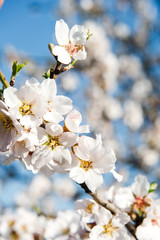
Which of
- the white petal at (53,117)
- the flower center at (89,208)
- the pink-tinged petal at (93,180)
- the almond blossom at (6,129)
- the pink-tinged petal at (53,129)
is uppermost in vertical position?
the almond blossom at (6,129)

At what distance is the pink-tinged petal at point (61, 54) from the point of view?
1.15m

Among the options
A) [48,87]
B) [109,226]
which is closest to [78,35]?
[48,87]

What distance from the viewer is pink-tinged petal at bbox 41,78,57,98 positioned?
1092 millimetres

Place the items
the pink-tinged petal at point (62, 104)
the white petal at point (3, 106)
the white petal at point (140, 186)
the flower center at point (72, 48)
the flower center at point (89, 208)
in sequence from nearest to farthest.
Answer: the white petal at point (3, 106) → the pink-tinged petal at point (62, 104) → the flower center at point (72, 48) → the flower center at point (89, 208) → the white petal at point (140, 186)

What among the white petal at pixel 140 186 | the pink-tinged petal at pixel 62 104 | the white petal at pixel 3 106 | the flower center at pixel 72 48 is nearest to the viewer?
the white petal at pixel 3 106

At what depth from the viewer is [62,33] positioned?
125cm

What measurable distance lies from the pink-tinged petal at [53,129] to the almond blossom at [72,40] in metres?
0.33

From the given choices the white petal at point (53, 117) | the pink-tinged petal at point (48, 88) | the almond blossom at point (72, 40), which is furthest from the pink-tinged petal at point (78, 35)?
A: the white petal at point (53, 117)

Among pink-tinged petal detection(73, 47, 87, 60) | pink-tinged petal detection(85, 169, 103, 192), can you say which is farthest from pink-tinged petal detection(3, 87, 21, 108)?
pink-tinged petal detection(85, 169, 103, 192)

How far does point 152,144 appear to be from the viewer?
680cm

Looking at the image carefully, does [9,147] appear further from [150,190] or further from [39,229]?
[39,229]

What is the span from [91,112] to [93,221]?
17.7 feet

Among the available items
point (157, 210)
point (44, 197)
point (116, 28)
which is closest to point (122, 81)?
point (116, 28)

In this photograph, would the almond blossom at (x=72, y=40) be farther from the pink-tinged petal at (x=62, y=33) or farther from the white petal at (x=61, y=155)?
the white petal at (x=61, y=155)
